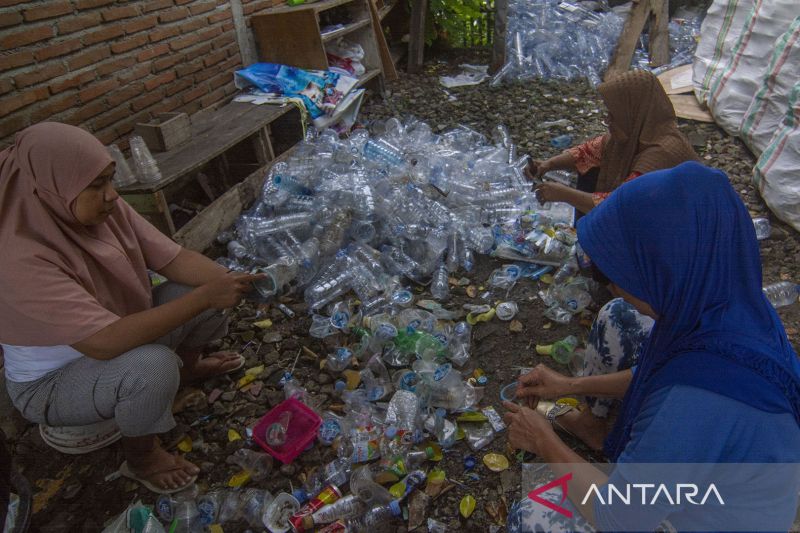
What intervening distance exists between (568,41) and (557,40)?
0.64ft

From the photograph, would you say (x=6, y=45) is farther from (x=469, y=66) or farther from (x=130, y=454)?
(x=469, y=66)

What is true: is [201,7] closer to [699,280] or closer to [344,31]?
[344,31]

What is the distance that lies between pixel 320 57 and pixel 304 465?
465 centimetres

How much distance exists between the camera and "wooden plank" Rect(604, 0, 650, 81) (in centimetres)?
758

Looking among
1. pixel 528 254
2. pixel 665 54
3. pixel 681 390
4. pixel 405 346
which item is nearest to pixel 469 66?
pixel 665 54

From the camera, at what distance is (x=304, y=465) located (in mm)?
2562

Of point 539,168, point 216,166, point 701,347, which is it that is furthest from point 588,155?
point 216,166

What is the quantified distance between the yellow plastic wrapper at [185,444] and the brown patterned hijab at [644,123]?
2846 mm

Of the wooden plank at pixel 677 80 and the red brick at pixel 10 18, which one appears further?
the wooden plank at pixel 677 80

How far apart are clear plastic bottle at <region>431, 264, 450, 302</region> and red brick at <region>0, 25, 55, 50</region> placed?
3.04 metres

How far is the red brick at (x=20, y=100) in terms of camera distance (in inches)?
126

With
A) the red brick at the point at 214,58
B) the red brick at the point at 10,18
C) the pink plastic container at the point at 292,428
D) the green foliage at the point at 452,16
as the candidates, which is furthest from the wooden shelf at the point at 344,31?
the pink plastic container at the point at 292,428

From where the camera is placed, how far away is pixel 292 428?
269cm

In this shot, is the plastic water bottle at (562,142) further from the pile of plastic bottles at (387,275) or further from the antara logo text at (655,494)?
the antara logo text at (655,494)
